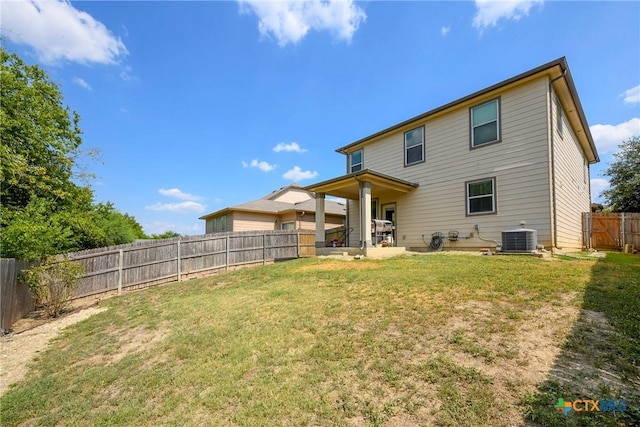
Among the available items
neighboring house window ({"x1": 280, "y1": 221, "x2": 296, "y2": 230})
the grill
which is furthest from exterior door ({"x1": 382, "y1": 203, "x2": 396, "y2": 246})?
neighboring house window ({"x1": 280, "y1": 221, "x2": 296, "y2": 230})

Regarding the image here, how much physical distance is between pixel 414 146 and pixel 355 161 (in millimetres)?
3497

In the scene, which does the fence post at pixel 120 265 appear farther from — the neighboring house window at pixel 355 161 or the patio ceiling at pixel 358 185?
the neighboring house window at pixel 355 161

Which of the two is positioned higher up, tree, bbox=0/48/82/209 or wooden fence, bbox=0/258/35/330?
tree, bbox=0/48/82/209

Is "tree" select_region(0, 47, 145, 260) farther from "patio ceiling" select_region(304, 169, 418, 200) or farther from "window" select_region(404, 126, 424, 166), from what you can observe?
"window" select_region(404, 126, 424, 166)

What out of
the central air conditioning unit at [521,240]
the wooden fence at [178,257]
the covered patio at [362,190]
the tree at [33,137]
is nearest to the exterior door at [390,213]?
the covered patio at [362,190]

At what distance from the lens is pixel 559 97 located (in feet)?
32.6

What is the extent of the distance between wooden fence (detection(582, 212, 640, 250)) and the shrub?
1868 centimetres

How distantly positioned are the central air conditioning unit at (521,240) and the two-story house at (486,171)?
0.45 m

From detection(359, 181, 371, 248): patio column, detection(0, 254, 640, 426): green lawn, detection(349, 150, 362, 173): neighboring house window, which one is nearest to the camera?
detection(0, 254, 640, 426): green lawn

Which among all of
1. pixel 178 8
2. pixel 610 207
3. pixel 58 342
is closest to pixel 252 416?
pixel 58 342

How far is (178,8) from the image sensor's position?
9.25 meters

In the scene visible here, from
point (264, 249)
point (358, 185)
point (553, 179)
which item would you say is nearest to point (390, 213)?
point (358, 185)

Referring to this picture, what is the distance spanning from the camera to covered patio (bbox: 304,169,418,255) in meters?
10.3

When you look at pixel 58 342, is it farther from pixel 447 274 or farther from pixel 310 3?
pixel 310 3
